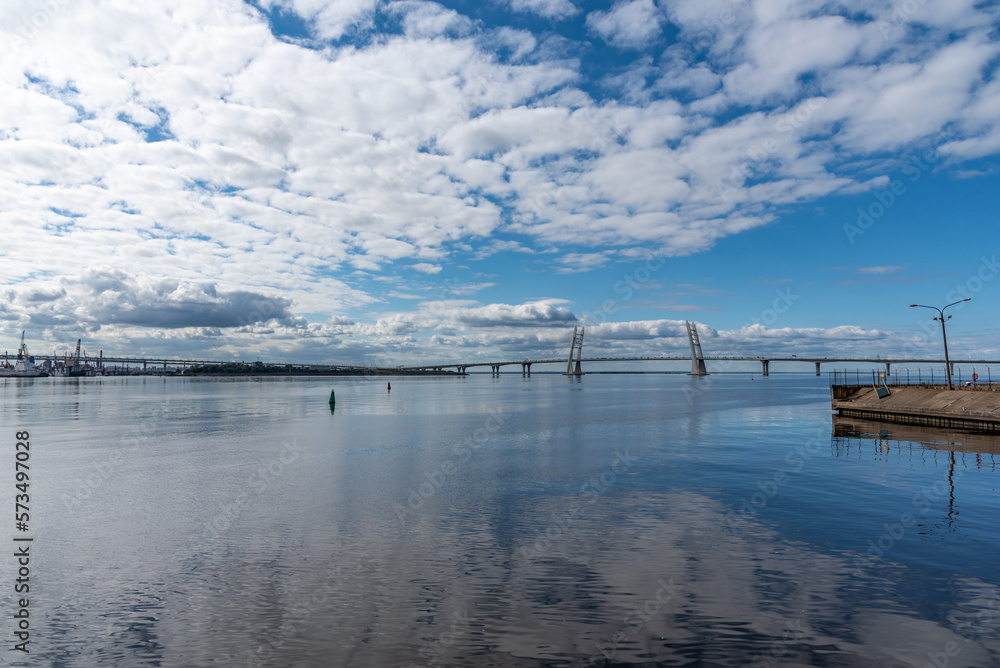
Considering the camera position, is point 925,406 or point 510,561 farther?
point 925,406

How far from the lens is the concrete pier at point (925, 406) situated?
146 feet

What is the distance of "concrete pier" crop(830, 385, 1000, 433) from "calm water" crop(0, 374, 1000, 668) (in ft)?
65.9

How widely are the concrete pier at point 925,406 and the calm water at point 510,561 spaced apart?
65.9ft

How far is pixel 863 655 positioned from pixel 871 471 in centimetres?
2133

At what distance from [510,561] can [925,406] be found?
2284 inches

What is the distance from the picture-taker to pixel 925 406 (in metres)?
52.3

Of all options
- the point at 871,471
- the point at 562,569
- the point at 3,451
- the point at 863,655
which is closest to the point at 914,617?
the point at 863,655

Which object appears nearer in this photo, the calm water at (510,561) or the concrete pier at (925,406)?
the calm water at (510,561)

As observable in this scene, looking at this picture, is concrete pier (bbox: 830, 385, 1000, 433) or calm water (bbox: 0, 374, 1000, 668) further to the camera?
concrete pier (bbox: 830, 385, 1000, 433)

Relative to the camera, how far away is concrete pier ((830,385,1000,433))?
146 ft

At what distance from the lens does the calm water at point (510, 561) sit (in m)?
9.39

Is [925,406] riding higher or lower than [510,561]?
lower

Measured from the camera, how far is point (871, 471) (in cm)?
2616

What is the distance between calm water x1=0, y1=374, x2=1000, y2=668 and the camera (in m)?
9.39
